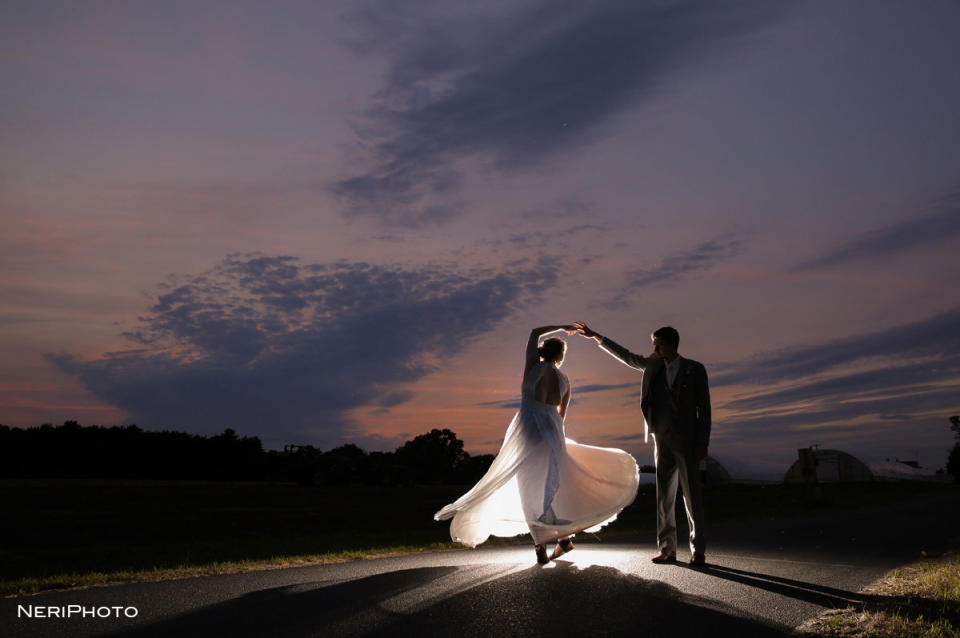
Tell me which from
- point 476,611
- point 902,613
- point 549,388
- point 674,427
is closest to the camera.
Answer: point 902,613

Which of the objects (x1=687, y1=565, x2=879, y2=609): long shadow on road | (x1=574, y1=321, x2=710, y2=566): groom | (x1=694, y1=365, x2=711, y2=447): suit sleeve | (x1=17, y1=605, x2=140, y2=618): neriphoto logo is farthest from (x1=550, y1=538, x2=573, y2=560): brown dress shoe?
(x1=17, y1=605, x2=140, y2=618): neriphoto logo

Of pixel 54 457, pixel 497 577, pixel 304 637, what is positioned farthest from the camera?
pixel 54 457

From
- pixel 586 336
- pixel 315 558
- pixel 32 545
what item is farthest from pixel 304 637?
pixel 32 545

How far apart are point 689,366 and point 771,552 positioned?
3156 mm

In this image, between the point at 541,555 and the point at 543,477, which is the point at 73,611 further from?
the point at 543,477

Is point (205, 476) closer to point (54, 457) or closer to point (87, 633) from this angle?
point (54, 457)

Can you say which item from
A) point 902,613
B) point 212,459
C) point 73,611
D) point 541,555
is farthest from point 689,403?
point 212,459

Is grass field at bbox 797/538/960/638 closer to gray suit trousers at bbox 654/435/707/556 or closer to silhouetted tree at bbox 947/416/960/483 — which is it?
gray suit trousers at bbox 654/435/707/556

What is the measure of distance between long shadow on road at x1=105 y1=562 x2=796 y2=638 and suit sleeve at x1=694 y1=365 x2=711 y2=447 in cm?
208

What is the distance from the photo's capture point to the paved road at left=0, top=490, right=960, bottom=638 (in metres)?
5.60

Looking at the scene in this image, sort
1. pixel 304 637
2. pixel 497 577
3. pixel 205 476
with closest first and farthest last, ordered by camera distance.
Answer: pixel 304 637 < pixel 497 577 < pixel 205 476

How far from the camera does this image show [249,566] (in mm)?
9242

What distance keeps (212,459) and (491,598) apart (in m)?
58.7

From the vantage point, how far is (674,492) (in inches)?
354
